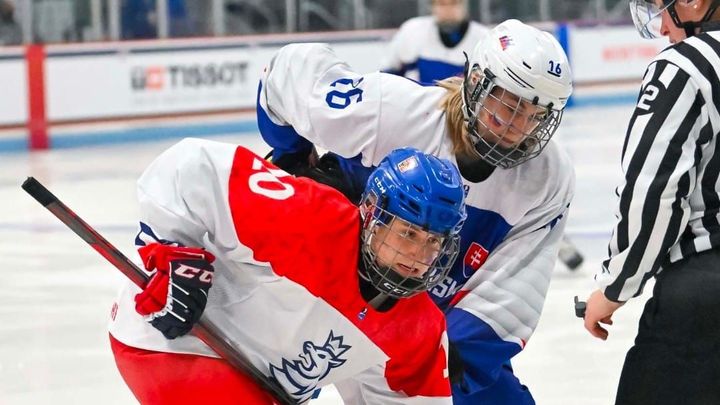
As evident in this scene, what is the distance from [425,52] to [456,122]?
126 inches

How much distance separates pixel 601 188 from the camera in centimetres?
683

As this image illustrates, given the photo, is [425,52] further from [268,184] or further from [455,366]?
[268,184]

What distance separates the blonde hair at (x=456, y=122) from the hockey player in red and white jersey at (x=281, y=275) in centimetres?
28

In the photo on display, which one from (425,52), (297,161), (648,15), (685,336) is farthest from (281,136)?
(425,52)

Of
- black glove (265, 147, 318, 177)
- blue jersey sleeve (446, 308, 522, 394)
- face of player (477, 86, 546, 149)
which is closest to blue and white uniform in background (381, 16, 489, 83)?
black glove (265, 147, 318, 177)

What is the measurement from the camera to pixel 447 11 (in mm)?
5652

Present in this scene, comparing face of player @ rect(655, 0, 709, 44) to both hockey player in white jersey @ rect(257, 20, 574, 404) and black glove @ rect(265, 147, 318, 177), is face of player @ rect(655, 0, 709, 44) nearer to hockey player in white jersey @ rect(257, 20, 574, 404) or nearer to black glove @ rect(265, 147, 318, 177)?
hockey player in white jersey @ rect(257, 20, 574, 404)

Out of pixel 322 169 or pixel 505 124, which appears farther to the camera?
pixel 322 169

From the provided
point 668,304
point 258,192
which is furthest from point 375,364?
point 668,304

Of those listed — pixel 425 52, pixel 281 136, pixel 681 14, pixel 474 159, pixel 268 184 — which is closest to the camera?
pixel 681 14

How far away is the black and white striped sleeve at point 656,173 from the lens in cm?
198

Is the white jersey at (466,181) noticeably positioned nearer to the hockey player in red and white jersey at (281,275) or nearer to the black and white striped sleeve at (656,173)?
the hockey player in red and white jersey at (281,275)

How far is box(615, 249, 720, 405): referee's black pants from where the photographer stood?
2.06 meters

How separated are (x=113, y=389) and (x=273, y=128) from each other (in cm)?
107
